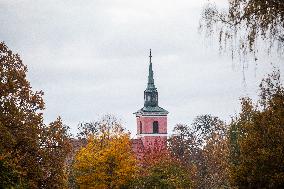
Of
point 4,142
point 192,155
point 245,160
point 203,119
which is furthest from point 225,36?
point 203,119

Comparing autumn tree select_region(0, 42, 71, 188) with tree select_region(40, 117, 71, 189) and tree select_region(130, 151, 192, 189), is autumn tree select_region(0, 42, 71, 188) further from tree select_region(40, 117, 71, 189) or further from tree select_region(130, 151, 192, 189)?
tree select_region(130, 151, 192, 189)

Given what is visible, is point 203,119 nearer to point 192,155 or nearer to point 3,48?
point 192,155

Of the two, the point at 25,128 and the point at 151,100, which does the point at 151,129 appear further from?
the point at 25,128

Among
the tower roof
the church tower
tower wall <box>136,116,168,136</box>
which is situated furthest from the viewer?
the tower roof

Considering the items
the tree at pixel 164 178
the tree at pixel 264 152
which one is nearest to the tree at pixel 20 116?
the tree at pixel 264 152

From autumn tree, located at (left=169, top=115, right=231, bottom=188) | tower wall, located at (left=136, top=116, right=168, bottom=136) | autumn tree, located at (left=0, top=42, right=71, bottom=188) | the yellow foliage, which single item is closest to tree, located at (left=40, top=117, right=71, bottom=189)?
autumn tree, located at (left=0, top=42, right=71, bottom=188)

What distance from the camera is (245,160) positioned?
26562mm

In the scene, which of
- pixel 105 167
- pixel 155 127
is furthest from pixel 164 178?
pixel 155 127

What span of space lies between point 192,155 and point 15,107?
5745cm

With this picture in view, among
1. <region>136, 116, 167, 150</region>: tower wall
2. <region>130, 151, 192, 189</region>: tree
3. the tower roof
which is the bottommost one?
<region>130, 151, 192, 189</region>: tree

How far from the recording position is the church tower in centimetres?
8769

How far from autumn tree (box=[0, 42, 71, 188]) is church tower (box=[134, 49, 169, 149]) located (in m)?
59.8

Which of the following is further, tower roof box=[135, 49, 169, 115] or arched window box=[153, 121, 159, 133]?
tower roof box=[135, 49, 169, 115]

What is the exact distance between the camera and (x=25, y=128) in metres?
25.3
